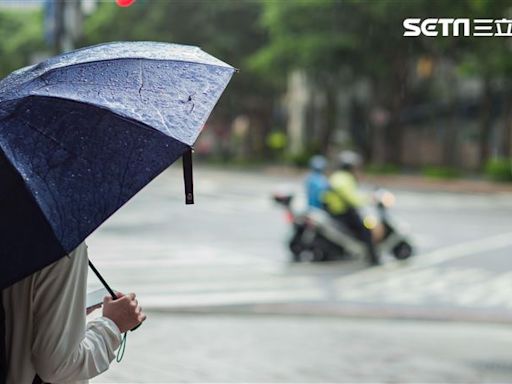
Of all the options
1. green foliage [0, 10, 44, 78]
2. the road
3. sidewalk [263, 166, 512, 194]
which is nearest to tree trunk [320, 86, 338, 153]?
sidewalk [263, 166, 512, 194]

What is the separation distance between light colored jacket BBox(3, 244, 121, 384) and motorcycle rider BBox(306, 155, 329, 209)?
1185 centimetres

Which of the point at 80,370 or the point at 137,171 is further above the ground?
the point at 137,171

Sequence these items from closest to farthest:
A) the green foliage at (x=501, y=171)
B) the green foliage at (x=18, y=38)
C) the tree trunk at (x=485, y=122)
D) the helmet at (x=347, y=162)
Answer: the helmet at (x=347, y=162) → the green foliage at (x=501, y=171) → the tree trunk at (x=485, y=122) → the green foliage at (x=18, y=38)

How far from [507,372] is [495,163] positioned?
104 ft

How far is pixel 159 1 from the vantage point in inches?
2457

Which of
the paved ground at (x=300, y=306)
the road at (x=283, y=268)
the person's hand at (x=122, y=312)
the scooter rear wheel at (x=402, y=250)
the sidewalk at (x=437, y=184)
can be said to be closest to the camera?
the person's hand at (x=122, y=312)

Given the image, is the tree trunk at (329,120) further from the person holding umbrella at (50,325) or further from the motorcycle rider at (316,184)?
the person holding umbrella at (50,325)

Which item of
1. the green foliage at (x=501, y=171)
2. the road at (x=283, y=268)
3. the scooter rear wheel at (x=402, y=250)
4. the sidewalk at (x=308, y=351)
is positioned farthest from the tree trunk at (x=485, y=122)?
the sidewalk at (x=308, y=351)

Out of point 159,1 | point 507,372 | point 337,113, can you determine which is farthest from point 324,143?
point 507,372

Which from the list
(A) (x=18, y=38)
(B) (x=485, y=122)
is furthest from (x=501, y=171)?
(A) (x=18, y=38)

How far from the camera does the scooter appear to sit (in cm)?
1487

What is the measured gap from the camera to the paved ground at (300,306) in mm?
8055

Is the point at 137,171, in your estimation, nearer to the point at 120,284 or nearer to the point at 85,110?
the point at 85,110

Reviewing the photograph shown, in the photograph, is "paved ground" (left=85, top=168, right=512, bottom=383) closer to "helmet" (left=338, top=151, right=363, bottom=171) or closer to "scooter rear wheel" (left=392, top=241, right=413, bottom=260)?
"scooter rear wheel" (left=392, top=241, right=413, bottom=260)
